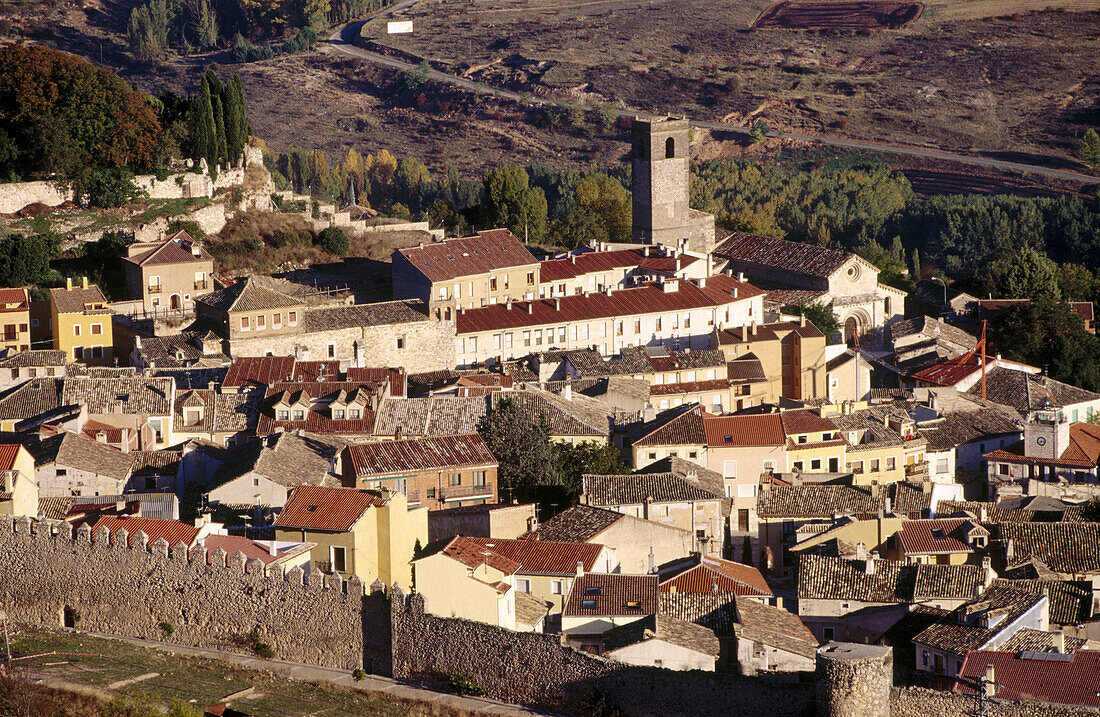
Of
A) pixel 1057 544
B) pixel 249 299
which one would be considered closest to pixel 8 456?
pixel 249 299

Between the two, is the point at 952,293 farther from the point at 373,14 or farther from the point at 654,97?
the point at 373,14

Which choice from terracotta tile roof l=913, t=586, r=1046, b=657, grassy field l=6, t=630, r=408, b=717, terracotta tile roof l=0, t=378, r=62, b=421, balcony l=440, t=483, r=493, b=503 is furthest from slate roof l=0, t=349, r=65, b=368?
terracotta tile roof l=913, t=586, r=1046, b=657

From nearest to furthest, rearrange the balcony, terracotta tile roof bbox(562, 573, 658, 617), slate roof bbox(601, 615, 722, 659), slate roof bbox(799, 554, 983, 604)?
slate roof bbox(601, 615, 722, 659), terracotta tile roof bbox(562, 573, 658, 617), slate roof bbox(799, 554, 983, 604), the balcony

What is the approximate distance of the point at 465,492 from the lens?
4341 centimetres

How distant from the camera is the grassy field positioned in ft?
101

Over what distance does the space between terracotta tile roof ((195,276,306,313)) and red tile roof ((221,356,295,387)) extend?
2.39 meters

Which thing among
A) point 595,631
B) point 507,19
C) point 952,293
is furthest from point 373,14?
point 595,631

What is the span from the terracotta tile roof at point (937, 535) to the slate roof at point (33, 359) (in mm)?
23726

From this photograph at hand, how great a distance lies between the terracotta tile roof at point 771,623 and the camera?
114 ft

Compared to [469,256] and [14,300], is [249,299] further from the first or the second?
[469,256]

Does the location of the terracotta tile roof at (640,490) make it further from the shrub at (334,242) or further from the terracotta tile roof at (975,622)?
the shrub at (334,242)

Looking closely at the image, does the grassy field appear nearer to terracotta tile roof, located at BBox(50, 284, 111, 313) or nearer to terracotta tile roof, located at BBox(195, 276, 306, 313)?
terracotta tile roof, located at BBox(195, 276, 306, 313)

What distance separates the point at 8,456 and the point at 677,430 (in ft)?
56.2

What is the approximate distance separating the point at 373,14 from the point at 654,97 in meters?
31.0
